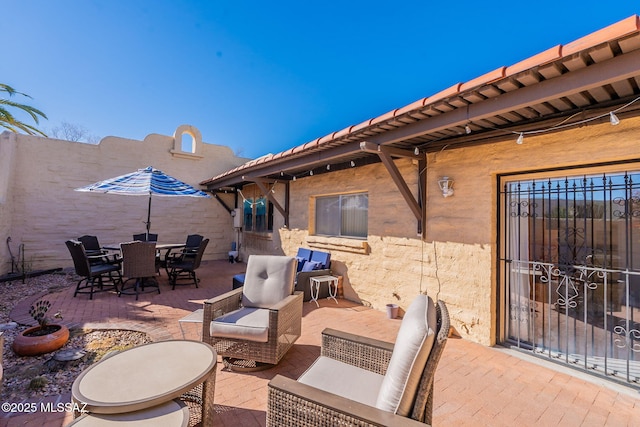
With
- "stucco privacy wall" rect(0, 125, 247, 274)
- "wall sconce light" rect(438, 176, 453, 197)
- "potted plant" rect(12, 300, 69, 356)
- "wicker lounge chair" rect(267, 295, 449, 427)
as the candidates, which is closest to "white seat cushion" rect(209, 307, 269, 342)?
"wicker lounge chair" rect(267, 295, 449, 427)

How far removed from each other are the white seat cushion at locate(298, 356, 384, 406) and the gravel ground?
258cm

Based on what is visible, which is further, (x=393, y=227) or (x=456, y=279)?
(x=393, y=227)

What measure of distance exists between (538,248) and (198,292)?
22.6 ft

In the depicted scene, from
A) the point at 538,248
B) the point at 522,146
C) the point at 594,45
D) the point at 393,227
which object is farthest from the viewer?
the point at 393,227

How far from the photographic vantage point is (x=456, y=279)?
436 centimetres

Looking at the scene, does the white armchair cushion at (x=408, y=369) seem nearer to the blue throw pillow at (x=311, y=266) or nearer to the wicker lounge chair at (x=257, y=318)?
the wicker lounge chair at (x=257, y=318)

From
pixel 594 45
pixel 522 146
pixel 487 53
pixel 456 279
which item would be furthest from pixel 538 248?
pixel 487 53

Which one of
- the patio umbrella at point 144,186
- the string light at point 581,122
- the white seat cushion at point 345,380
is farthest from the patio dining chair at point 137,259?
the string light at point 581,122

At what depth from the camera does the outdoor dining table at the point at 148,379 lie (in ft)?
5.61

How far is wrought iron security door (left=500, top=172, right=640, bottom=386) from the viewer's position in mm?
3271

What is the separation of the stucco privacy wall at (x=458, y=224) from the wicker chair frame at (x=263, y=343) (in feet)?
8.16

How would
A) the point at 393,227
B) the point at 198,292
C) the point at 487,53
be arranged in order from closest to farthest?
the point at 393,227 → the point at 198,292 → the point at 487,53

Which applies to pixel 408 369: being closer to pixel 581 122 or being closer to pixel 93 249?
pixel 581 122

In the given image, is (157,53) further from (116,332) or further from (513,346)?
(513,346)
